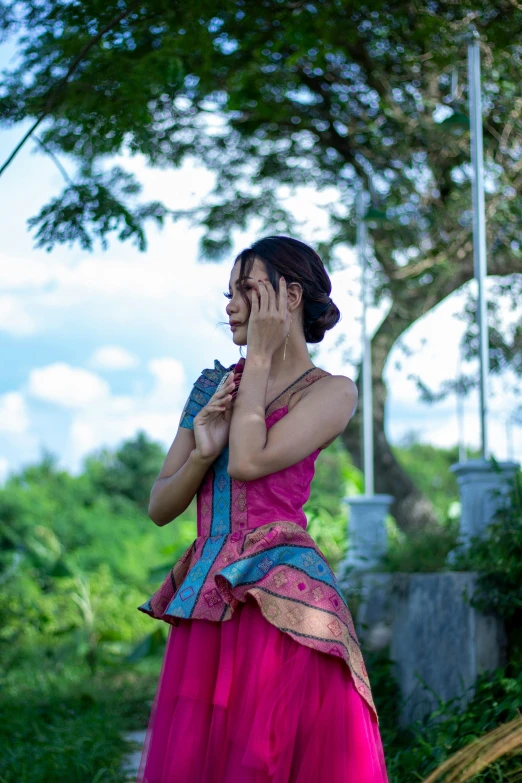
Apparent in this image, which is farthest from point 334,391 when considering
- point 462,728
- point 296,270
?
point 462,728

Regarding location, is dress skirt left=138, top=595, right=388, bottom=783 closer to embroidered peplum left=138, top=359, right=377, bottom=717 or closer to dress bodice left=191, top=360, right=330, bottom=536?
embroidered peplum left=138, top=359, right=377, bottom=717

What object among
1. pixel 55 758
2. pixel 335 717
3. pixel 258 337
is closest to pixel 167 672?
pixel 335 717

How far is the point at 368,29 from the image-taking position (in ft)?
25.9

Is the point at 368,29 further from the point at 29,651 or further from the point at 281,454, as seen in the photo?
the point at 281,454

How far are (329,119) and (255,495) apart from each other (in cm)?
765

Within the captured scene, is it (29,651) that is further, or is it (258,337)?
(29,651)

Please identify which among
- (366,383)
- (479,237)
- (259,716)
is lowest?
(259,716)

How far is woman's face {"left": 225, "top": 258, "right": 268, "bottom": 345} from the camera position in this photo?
208 centimetres

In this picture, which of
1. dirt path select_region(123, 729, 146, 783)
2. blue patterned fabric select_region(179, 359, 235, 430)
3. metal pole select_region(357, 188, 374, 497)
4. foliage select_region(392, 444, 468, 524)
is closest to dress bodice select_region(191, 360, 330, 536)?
blue patterned fabric select_region(179, 359, 235, 430)

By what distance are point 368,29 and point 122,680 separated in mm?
5640

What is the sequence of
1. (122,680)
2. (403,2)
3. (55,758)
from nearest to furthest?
1. (55,758)
2. (403,2)
3. (122,680)

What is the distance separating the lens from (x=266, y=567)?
192 cm

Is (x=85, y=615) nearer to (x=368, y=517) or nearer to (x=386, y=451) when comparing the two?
(x=368, y=517)

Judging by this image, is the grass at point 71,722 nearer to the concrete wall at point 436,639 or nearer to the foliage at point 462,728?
the foliage at point 462,728
